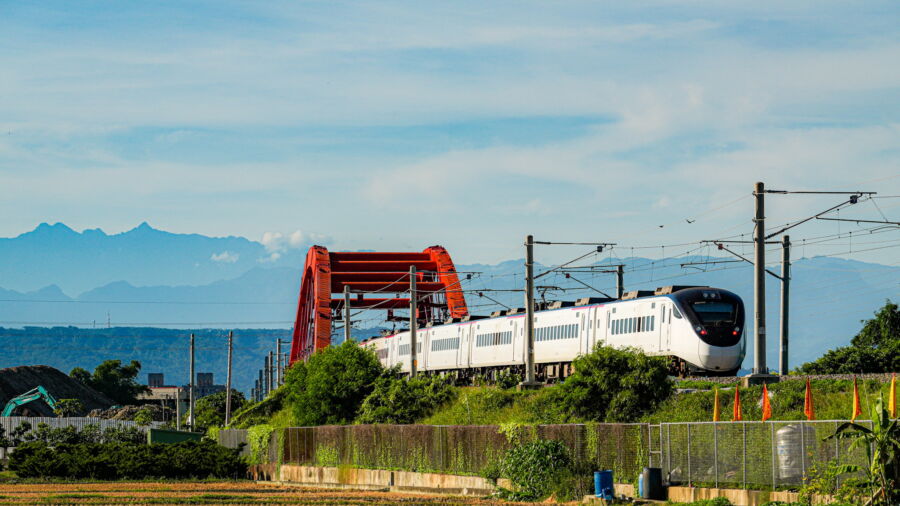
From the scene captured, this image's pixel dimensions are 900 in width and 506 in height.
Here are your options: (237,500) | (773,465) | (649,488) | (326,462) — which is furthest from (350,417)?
(773,465)

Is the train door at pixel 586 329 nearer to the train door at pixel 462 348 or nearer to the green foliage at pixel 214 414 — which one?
the train door at pixel 462 348

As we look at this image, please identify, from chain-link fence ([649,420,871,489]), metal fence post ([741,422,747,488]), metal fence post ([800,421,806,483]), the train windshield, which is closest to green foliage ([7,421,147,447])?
the train windshield

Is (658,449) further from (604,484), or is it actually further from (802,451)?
(802,451)

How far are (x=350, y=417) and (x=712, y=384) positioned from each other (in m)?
23.4

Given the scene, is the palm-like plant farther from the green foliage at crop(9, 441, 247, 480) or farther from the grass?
the green foliage at crop(9, 441, 247, 480)

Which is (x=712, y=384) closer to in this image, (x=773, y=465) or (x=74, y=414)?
(x=773, y=465)

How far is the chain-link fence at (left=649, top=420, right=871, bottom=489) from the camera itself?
80.1ft

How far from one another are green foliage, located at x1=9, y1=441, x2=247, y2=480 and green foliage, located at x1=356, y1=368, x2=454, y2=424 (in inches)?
298

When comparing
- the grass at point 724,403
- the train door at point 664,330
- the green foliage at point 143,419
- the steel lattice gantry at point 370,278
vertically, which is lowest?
the green foliage at point 143,419

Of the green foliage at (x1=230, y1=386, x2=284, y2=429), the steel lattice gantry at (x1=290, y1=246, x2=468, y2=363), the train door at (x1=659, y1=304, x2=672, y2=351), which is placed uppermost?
the steel lattice gantry at (x1=290, y1=246, x2=468, y2=363)

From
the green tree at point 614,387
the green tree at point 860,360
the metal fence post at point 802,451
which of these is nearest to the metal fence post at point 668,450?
the metal fence post at point 802,451

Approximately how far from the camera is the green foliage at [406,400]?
52969 millimetres

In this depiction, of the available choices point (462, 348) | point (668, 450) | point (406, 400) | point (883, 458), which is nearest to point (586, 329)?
point (406, 400)

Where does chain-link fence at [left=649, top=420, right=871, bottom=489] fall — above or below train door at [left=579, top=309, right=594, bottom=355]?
below
